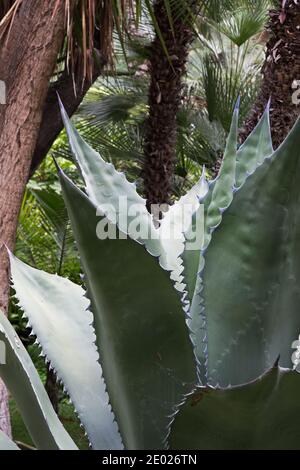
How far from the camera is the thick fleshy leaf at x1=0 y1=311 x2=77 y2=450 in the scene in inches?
31.4

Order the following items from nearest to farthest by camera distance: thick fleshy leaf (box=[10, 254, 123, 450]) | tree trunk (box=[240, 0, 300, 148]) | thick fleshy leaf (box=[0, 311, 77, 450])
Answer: thick fleshy leaf (box=[0, 311, 77, 450])
thick fleshy leaf (box=[10, 254, 123, 450])
tree trunk (box=[240, 0, 300, 148])

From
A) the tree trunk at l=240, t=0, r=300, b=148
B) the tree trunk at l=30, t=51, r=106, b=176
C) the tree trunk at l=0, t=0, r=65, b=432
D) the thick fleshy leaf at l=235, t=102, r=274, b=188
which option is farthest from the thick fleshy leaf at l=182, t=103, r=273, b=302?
the tree trunk at l=30, t=51, r=106, b=176

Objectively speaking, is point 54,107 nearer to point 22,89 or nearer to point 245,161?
point 22,89

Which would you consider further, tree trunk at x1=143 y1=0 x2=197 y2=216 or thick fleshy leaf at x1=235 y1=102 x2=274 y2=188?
tree trunk at x1=143 y1=0 x2=197 y2=216

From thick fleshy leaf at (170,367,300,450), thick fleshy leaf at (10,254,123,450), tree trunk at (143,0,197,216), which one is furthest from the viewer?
tree trunk at (143,0,197,216)

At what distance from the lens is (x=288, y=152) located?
0.77 metres

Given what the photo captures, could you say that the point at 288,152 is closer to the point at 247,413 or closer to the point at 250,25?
the point at 247,413

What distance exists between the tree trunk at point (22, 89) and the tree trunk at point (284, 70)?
747 millimetres

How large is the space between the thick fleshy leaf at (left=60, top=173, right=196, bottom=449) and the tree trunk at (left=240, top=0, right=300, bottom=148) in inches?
61.5

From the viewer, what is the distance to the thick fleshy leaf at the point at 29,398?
799 millimetres

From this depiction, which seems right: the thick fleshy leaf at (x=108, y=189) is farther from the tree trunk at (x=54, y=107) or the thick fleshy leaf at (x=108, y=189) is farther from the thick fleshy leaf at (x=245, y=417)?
the tree trunk at (x=54, y=107)

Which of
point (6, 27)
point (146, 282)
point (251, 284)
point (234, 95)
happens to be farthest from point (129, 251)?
point (234, 95)

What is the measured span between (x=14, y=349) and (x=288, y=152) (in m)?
0.39

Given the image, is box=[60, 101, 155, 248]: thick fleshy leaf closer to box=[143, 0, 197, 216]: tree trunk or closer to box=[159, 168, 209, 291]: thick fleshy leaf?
box=[159, 168, 209, 291]: thick fleshy leaf
